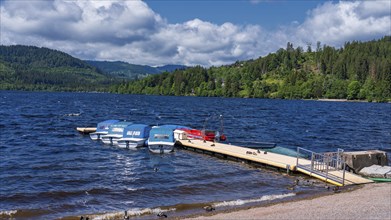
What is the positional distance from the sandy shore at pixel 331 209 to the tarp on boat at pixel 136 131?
25.5 metres

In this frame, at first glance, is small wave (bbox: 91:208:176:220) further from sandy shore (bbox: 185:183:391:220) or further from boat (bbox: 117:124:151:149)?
boat (bbox: 117:124:151:149)

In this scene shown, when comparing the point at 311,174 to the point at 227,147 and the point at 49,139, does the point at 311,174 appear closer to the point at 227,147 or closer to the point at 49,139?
the point at 227,147

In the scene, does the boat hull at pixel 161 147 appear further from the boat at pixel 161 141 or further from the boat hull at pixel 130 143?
the boat hull at pixel 130 143

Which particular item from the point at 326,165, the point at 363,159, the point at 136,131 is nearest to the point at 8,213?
the point at 326,165

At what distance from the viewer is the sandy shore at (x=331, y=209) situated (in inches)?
689

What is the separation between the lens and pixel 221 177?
29.7 metres

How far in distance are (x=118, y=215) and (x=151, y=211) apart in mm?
1712

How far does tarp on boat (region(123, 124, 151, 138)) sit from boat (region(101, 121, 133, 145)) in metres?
1.44

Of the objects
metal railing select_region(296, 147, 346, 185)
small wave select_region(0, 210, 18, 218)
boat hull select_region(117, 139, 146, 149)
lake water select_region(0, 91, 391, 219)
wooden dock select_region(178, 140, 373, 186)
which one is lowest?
small wave select_region(0, 210, 18, 218)

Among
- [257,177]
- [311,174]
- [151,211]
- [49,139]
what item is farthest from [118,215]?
[49,139]

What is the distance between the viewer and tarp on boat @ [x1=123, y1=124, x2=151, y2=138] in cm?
4431

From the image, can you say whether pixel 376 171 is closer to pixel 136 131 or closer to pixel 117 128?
pixel 136 131

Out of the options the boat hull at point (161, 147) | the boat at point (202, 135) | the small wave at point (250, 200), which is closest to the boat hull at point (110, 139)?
the boat hull at point (161, 147)

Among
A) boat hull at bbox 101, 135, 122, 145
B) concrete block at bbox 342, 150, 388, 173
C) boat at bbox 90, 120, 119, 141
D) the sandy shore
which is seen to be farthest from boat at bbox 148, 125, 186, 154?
the sandy shore
